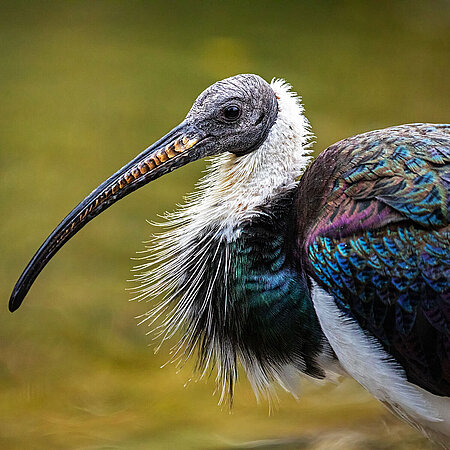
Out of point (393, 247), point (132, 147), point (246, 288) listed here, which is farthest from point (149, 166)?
point (132, 147)

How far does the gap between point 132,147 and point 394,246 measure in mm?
3782

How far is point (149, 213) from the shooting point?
5.53 m

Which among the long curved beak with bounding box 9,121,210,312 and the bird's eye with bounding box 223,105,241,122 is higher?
the bird's eye with bounding box 223,105,241,122

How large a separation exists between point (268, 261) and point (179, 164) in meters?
0.47

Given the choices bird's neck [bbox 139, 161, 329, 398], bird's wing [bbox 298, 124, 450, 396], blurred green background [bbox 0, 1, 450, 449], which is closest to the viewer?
bird's wing [bbox 298, 124, 450, 396]

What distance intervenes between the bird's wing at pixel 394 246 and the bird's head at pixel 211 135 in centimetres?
34

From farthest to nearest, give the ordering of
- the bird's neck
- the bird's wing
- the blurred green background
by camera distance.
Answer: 1. the blurred green background
2. the bird's neck
3. the bird's wing

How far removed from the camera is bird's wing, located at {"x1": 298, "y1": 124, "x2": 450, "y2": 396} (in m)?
2.63

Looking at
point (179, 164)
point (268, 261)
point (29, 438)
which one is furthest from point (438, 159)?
point (29, 438)

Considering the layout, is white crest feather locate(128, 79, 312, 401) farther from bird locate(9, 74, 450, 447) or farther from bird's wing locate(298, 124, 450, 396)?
bird's wing locate(298, 124, 450, 396)

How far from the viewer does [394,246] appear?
2.64 m

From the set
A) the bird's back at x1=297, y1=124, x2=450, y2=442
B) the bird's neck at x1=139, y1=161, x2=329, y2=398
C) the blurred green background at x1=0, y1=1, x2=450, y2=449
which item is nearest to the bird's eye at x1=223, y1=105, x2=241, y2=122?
the bird's neck at x1=139, y1=161, x2=329, y2=398

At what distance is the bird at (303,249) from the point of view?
2.67 meters

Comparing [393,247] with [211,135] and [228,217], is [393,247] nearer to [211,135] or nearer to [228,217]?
[228,217]
